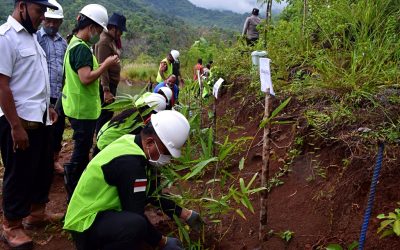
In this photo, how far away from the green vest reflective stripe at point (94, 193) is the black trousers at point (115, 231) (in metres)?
0.05

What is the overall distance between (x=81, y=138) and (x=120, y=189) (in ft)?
4.23

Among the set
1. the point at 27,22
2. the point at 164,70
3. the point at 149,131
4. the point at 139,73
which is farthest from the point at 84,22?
the point at 139,73

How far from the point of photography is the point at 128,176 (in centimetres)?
216

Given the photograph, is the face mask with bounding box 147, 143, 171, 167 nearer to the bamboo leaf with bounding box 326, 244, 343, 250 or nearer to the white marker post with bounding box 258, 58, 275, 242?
the white marker post with bounding box 258, 58, 275, 242

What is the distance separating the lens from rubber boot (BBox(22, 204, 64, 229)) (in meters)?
3.25

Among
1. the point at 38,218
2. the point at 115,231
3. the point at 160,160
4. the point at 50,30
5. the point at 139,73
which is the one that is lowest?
the point at 139,73

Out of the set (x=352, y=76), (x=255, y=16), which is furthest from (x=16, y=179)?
(x=255, y=16)

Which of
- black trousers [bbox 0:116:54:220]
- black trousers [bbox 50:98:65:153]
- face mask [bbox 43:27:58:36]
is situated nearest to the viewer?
black trousers [bbox 0:116:54:220]

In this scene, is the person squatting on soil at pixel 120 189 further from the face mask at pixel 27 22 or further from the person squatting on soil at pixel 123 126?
the face mask at pixel 27 22

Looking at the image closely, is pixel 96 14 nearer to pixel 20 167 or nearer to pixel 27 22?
pixel 27 22

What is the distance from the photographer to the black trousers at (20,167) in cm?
274

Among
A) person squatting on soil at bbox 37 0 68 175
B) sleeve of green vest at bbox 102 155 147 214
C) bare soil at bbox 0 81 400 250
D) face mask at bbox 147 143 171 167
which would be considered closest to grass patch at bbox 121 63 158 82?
person squatting on soil at bbox 37 0 68 175

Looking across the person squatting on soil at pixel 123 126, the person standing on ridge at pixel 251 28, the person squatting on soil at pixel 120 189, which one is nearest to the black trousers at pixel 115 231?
the person squatting on soil at pixel 120 189

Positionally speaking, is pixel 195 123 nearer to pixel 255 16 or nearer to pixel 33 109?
pixel 33 109
